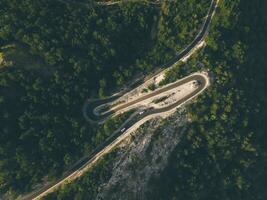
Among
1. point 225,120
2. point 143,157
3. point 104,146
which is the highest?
point 104,146

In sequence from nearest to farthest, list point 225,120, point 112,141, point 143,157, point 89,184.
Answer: point 89,184 < point 143,157 < point 112,141 < point 225,120

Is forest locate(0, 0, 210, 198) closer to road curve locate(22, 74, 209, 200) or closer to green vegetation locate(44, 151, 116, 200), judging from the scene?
road curve locate(22, 74, 209, 200)

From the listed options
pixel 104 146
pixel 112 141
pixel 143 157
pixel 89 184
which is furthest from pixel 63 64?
Result: pixel 143 157

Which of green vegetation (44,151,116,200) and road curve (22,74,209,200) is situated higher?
road curve (22,74,209,200)

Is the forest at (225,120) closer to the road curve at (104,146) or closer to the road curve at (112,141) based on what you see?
the road curve at (112,141)

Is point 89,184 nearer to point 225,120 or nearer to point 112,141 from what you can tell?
point 112,141

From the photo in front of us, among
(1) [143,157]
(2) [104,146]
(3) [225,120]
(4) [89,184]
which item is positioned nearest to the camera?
(4) [89,184]

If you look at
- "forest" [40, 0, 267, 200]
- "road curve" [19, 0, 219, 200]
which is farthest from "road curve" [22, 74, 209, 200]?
"forest" [40, 0, 267, 200]

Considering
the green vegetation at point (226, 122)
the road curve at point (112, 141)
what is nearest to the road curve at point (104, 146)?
the road curve at point (112, 141)

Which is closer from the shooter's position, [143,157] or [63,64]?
[143,157]
